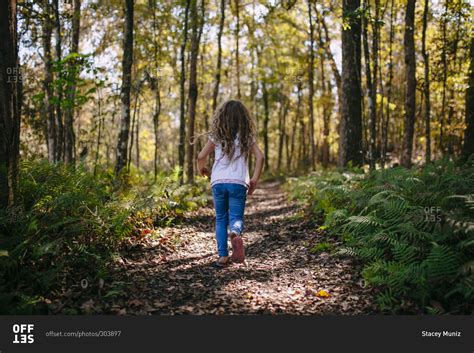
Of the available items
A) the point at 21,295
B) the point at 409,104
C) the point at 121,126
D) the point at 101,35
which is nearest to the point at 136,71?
the point at 101,35

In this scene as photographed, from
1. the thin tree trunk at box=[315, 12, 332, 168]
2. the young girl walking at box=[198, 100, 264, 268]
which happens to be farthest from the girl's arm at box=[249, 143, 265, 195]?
the thin tree trunk at box=[315, 12, 332, 168]

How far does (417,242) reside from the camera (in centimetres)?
480

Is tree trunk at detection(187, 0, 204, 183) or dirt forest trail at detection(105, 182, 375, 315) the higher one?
tree trunk at detection(187, 0, 204, 183)

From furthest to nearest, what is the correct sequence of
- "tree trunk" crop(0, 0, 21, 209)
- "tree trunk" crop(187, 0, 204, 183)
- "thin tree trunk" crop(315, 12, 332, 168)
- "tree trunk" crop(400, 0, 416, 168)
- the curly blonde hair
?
"thin tree trunk" crop(315, 12, 332, 168) → "tree trunk" crop(187, 0, 204, 183) → "tree trunk" crop(400, 0, 416, 168) → the curly blonde hair → "tree trunk" crop(0, 0, 21, 209)

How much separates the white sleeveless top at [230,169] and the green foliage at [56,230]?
1.69 m

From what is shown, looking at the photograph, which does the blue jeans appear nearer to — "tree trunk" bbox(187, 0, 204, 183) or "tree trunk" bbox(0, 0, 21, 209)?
"tree trunk" bbox(0, 0, 21, 209)

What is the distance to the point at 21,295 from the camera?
3.79 meters

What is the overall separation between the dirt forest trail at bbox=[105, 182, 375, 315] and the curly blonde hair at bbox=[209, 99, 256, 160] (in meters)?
1.87

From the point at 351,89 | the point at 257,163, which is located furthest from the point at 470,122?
the point at 257,163

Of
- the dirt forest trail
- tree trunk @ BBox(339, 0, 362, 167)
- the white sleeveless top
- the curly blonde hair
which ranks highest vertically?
tree trunk @ BBox(339, 0, 362, 167)

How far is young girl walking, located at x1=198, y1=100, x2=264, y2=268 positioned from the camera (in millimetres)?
5590

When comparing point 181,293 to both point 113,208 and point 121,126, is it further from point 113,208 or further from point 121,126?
point 121,126

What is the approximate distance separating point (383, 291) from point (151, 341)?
277 centimetres

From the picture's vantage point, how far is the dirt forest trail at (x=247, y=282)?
4.27 metres
